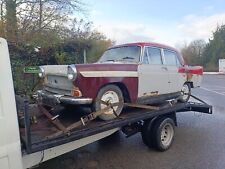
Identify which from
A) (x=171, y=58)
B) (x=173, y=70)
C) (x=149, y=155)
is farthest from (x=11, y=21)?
(x=149, y=155)

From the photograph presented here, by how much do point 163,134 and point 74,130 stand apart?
2328 millimetres

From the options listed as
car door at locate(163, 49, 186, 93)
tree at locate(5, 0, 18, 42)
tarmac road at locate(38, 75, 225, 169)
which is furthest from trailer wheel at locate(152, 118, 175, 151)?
tree at locate(5, 0, 18, 42)

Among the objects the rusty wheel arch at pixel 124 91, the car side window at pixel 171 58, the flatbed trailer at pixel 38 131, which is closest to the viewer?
the flatbed trailer at pixel 38 131

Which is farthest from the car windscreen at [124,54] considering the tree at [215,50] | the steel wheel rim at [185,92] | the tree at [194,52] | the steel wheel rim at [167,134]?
the tree at [194,52]

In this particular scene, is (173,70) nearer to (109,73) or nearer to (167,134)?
(167,134)

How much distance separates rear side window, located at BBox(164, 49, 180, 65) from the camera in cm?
598

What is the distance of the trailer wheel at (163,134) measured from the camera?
491cm

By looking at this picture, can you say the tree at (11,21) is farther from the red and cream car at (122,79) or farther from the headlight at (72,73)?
the headlight at (72,73)

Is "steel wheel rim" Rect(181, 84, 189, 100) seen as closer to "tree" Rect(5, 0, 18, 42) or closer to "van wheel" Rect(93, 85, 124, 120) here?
"van wheel" Rect(93, 85, 124, 120)

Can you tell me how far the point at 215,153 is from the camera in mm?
4953

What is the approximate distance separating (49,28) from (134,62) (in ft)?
27.5

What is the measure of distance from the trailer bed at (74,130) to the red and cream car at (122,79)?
223 millimetres

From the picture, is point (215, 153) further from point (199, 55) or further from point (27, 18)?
point (199, 55)

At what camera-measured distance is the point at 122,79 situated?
4.54 metres
